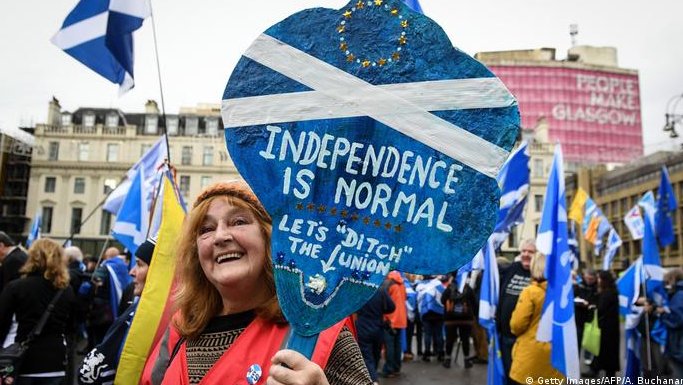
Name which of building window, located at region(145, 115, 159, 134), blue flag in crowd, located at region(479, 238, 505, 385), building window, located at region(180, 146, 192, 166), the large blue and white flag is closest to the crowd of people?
blue flag in crowd, located at region(479, 238, 505, 385)

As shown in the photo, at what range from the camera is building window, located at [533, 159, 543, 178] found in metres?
52.6

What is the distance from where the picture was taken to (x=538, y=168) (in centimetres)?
5291

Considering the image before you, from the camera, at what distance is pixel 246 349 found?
1.72 meters

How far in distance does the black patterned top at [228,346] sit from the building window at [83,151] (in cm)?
5409

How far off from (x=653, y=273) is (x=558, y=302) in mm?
3190

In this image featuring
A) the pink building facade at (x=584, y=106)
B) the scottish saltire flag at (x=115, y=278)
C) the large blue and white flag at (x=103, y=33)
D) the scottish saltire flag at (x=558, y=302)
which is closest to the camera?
the scottish saltire flag at (x=558, y=302)

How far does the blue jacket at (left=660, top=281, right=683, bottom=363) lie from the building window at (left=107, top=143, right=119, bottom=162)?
5053cm

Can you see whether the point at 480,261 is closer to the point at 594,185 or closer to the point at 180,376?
the point at 180,376

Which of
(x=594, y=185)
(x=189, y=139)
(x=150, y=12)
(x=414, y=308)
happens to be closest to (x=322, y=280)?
(x=150, y=12)

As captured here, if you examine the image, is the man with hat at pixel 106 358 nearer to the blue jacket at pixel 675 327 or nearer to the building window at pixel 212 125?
the blue jacket at pixel 675 327

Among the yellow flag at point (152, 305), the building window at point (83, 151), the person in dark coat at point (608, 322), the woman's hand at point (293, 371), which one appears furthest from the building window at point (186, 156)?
the woman's hand at point (293, 371)

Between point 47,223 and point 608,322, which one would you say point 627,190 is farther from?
point 47,223

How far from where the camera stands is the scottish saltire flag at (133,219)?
7863 millimetres

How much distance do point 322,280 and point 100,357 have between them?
1851 mm
